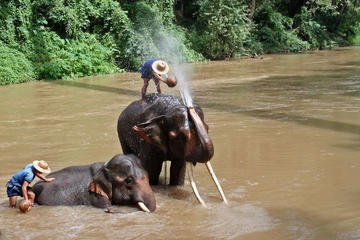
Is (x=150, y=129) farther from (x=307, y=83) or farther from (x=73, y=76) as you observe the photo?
(x=73, y=76)

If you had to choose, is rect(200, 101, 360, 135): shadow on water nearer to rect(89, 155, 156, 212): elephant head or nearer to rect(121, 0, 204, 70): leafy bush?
rect(89, 155, 156, 212): elephant head

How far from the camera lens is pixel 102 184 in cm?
492

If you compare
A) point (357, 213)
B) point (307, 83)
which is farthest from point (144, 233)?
point (307, 83)

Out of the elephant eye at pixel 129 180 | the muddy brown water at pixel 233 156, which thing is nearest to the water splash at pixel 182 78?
the muddy brown water at pixel 233 156

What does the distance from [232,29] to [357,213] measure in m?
21.2

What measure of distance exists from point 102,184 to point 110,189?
102mm

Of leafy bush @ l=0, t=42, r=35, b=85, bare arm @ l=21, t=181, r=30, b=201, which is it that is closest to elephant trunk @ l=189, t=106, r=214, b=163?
bare arm @ l=21, t=181, r=30, b=201

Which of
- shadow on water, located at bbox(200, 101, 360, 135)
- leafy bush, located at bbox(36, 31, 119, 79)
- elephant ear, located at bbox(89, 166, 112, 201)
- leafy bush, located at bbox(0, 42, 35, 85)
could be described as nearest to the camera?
elephant ear, located at bbox(89, 166, 112, 201)

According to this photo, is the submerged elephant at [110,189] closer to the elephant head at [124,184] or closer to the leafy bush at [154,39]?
the elephant head at [124,184]

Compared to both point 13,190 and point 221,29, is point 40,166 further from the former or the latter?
point 221,29

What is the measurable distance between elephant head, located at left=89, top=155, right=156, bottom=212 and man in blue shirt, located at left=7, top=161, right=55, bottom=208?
617mm

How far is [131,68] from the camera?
21906 mm

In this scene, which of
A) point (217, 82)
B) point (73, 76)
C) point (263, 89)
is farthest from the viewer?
point (73, 76)

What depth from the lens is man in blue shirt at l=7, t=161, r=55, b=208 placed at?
501 centimetres
